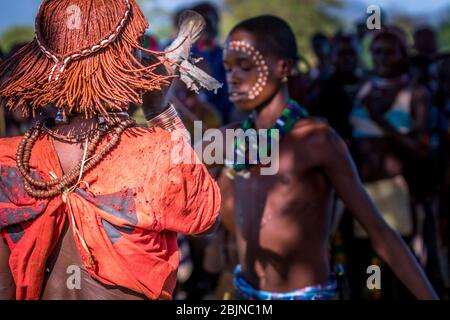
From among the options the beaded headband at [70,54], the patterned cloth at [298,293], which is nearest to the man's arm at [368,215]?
the patterned cloth at [298,293]

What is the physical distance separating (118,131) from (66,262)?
1.45ft

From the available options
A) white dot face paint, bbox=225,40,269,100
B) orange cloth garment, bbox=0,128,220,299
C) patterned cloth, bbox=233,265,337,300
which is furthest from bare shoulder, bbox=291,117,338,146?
orange cloth garment, bbox=0,128,220,299

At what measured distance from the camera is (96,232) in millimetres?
2141

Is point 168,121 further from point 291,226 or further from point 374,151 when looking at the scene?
point 374,151

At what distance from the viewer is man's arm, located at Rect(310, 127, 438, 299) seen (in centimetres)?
309

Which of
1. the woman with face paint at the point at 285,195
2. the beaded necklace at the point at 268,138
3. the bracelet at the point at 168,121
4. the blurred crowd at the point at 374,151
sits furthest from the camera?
the blurred crowd at the point at 374,151

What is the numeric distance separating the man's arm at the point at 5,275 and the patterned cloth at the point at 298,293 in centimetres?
140

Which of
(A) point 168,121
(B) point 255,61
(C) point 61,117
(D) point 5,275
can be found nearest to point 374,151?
(B) point 255,61

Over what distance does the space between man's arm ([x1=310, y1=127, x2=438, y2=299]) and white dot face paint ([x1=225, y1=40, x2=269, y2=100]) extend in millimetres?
425

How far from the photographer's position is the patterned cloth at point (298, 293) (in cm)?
330

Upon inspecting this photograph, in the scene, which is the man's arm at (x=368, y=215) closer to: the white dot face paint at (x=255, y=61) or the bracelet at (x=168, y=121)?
the white dot face paint at (x=255, y=61)

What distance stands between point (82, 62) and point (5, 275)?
69cm

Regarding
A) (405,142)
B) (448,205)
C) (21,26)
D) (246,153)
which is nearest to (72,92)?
(246,153)

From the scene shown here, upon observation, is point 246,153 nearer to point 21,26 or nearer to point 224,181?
point 224,181
